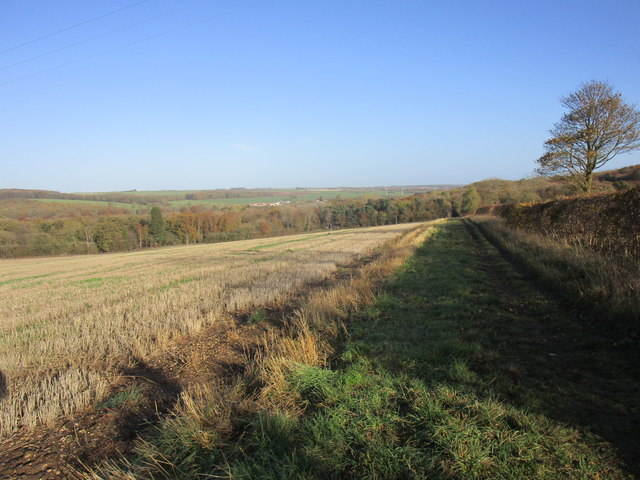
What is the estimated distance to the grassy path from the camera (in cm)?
255

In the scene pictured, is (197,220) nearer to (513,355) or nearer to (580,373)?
(513,355)

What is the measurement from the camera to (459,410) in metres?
3.13

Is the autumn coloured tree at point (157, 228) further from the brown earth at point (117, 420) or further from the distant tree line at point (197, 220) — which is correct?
the brown earth at point (117, 420)

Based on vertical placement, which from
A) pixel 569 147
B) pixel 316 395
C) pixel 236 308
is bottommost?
pixel 236 308

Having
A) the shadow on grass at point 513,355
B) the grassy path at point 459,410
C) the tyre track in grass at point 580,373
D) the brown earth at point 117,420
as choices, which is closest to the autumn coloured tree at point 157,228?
the brown earth at point 117,420

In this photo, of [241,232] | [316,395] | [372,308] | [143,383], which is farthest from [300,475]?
[241,232]

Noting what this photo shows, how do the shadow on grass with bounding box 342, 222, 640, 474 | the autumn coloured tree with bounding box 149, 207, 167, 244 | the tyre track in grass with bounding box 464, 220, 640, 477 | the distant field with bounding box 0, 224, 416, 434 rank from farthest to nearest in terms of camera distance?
the autumn coloured tree with bounding box 149, 207, 167, 244 → the distant field with bounding box 0, 224, 416, 434 → the shadow on grass with bounding box 342, 222, 640, 474 → the tyre track in grass with bounding box 464, 220, 640, 477

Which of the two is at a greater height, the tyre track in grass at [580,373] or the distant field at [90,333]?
the tyre track in grass at [580,373]

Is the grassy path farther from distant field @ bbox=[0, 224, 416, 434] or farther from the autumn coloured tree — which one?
the autumn coloured tree

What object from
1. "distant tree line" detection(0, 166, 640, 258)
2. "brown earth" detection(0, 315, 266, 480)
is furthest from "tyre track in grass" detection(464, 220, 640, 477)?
"distant tree line" detection(0, 166, 640, 258)

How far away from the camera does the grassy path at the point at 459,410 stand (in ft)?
8.36

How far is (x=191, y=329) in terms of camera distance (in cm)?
670

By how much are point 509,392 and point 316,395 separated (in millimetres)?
2122

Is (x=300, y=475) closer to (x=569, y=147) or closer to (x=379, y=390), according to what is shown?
(x=379, y=390)
